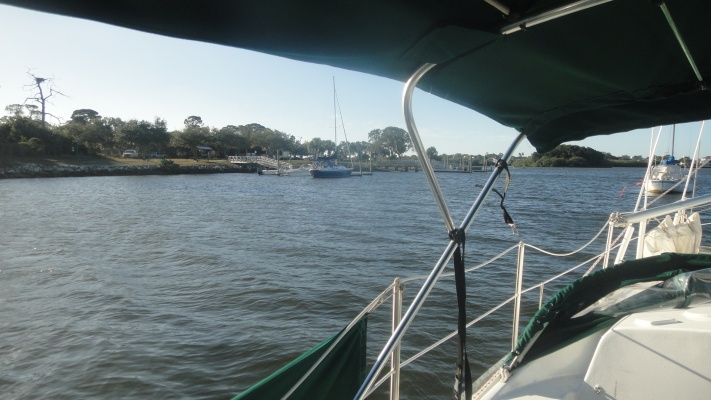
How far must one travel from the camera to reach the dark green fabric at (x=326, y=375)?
167 centimetres

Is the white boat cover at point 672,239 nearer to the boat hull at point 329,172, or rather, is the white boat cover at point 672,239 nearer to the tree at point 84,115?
the boat hull at point 329,172

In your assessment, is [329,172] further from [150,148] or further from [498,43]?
[498,43]

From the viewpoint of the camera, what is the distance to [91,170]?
191 feet

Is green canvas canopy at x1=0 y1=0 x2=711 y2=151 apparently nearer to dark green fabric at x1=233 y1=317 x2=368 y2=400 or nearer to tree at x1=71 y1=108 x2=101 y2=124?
dark green fabric at x1=233 y1=317 x2=368 y2=400

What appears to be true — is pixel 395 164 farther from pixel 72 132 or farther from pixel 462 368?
pixel 462 368

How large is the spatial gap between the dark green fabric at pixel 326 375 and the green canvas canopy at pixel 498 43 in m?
1.18

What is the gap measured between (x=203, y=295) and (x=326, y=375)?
7949mm

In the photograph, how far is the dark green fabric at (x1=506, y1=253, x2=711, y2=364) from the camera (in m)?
2.28

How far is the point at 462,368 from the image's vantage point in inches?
75.0

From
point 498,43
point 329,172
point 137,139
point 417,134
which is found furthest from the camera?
point 137,139

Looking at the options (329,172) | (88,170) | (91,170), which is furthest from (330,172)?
(88,170)

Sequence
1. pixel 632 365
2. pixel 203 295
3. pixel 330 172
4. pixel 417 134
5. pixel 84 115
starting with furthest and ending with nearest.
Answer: pixel 84 115 < pixel 330 172 < pixel 203 295 < pixel 632 365 < pixel 417 134

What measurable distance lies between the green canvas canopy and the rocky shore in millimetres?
63027

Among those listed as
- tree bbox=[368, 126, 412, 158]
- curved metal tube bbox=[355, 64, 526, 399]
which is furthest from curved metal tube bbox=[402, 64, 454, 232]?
tree bbox=[368, 126, 412, 158]
